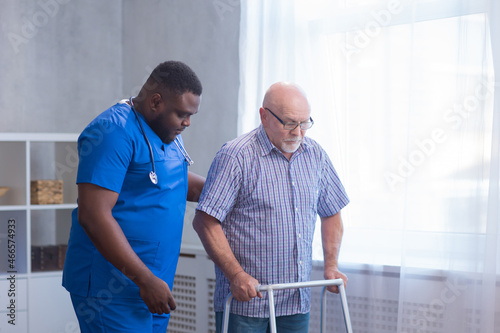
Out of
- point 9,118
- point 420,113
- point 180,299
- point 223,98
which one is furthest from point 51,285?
point 420,113

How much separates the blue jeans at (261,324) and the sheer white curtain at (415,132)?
0.77 meters

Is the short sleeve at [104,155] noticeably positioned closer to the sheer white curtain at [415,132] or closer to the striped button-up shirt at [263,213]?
the striped button-up shirt at [263,213]

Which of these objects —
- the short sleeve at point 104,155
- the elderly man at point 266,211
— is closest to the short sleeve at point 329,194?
the elderly man at point 266,211

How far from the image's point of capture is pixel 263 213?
1982 millimetres

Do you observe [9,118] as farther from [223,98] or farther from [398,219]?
[398,219]

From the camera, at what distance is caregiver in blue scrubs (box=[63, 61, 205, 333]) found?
170 cm

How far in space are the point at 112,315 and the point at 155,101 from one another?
62 cm

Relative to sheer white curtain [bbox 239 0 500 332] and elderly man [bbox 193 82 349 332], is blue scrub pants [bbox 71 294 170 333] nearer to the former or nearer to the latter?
elderly man [bbox 193 82 349 332]

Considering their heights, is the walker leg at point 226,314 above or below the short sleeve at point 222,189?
below

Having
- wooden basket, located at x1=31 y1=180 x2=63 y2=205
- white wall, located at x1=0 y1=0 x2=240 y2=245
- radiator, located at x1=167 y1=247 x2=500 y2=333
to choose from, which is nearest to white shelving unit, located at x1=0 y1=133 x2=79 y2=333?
wooden basket, located at x1=31 y1=180 x2=63 y2=205

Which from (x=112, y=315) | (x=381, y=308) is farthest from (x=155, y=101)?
(x=381, y=308)

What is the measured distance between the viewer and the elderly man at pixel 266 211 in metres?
1.97

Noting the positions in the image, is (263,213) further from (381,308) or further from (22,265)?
(22,265)

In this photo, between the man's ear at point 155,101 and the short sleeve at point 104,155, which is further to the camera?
the man's ear at point 155,101
